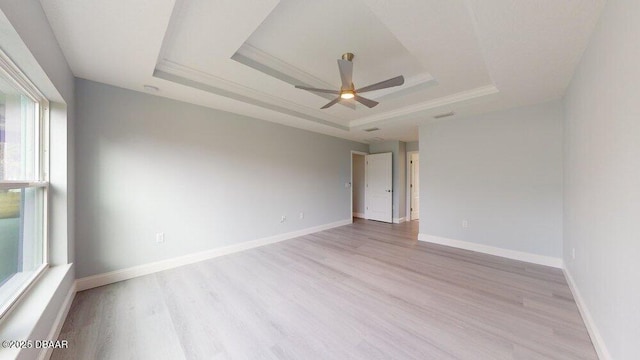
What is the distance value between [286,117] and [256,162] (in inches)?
37.1

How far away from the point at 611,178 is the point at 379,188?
4.80 m

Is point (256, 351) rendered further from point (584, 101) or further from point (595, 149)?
point (584, 101)

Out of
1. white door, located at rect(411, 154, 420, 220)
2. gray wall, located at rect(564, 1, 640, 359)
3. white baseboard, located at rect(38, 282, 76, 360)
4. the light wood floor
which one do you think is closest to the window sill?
white baseboard, located at rect(38, 282, 76, 360)

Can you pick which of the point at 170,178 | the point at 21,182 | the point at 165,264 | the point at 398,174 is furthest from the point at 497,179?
the point at 21,182

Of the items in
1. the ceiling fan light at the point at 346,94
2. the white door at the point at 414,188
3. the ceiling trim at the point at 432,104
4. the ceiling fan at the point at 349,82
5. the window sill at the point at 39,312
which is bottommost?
the window sill at the point at 39,312

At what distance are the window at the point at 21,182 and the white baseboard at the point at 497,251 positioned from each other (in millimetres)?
4901

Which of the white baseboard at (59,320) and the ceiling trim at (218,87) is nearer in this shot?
the white baseboard at (59,320)

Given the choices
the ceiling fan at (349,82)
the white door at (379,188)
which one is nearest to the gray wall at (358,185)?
the white door at (379,188)

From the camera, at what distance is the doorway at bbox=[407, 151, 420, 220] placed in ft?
20.5

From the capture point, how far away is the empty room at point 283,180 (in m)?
1.47

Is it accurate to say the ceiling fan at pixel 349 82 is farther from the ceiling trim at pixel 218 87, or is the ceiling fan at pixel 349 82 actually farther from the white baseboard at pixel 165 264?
the white baseboard at pixel 165 264

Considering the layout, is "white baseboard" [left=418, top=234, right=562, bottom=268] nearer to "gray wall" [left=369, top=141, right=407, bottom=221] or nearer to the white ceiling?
"gray wall" [left=369, top=141, right=407, bottom=221]

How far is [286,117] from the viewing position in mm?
3832

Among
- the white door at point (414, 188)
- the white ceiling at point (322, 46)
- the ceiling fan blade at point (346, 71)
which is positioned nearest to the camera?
the white ceiling at point (322, 46)
